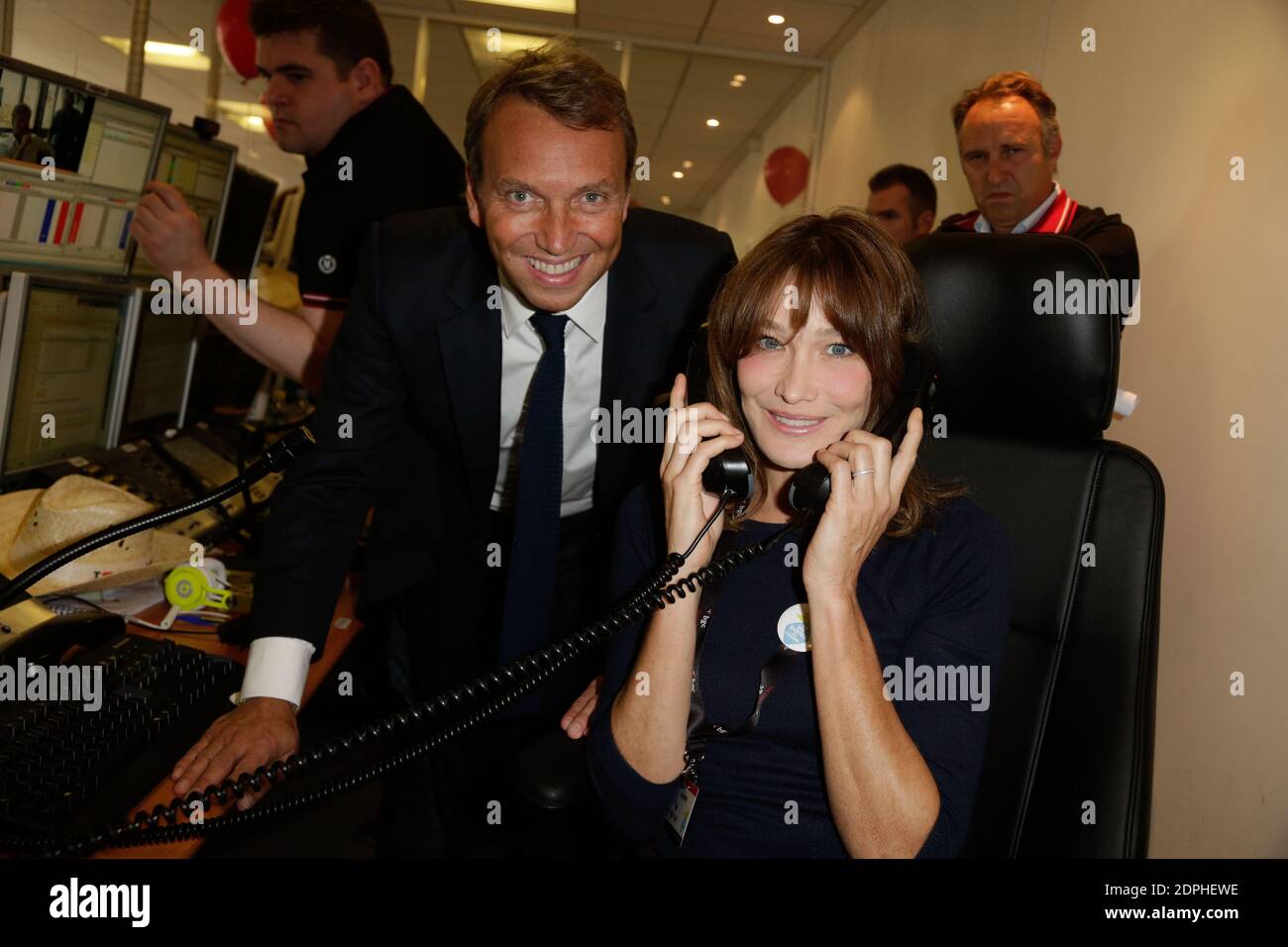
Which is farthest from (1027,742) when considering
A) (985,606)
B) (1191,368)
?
(1191,368)

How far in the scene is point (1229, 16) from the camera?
212 cm

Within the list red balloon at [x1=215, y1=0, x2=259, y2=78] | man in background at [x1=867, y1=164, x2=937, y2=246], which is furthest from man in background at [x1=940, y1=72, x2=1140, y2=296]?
red balloon at [x1=215, y1=0, x2=259, y2=78]

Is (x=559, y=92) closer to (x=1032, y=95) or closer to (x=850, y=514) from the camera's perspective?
(x=850, y=514)

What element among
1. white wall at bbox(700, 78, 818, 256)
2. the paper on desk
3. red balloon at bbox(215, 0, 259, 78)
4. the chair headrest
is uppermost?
white wall at bbox(700, 78, 818, 256)

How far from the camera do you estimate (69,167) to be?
1.69m

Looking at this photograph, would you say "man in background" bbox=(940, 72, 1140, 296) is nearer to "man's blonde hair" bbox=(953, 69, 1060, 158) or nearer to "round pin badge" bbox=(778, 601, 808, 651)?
"man's blonde hair" bbox=(953, 69, 1060, 158)

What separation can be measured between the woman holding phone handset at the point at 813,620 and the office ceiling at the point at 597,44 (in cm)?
484

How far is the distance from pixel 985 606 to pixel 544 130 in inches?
32.0

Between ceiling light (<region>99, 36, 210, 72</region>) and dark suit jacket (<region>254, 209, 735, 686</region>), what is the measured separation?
6.42m

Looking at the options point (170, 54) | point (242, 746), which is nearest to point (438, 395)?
point (242, 746)

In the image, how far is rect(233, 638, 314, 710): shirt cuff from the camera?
1140mm

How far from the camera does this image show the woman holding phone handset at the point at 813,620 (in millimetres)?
961

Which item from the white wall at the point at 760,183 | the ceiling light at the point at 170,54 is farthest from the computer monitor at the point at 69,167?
the ceiling light at the point at 170,54

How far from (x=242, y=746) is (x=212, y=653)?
0.36 m
